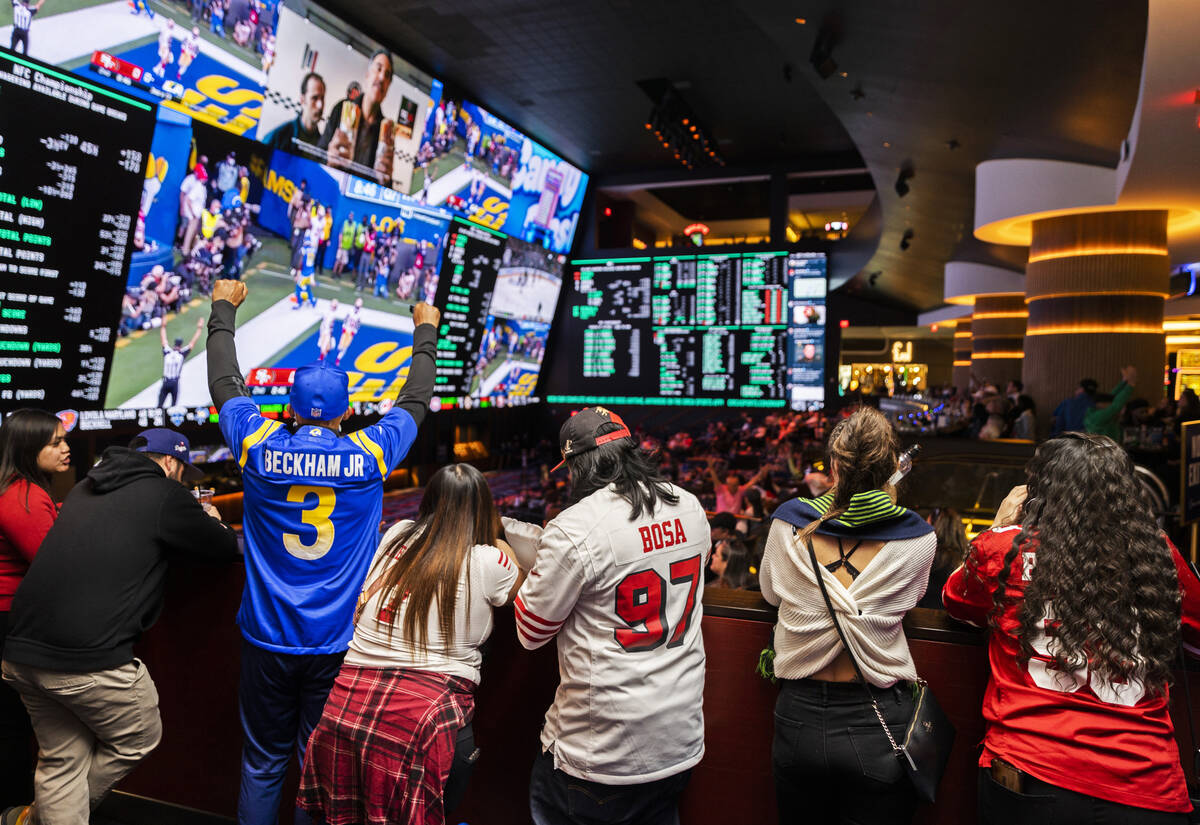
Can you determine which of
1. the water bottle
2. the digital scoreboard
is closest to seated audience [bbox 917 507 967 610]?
the water bottle

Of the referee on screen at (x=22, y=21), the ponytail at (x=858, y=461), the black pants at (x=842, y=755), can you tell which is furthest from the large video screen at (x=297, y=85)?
the black pants at (x=842, y=755)

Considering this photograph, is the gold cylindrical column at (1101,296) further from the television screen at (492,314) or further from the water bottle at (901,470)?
the water bottle at (901,470)

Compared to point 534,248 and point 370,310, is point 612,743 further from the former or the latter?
point 534,248

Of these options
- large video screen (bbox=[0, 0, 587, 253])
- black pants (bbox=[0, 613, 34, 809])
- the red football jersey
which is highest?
large video screen (bbox=[0, 0, 587, 253])

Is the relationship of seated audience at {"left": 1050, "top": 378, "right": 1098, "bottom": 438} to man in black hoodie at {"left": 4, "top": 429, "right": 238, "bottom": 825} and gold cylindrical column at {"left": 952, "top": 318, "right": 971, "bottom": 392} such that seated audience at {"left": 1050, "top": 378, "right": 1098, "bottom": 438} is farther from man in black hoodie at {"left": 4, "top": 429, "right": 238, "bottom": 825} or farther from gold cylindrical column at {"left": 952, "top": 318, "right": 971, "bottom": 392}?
gold cylindrical column at {"left": 952, "top": 318, "right": 971, "bottom": 392}

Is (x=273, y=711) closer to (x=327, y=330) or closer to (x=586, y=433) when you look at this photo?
(x=586, y=433)

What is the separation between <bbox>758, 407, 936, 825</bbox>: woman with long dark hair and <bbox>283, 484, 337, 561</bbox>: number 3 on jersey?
3.63 feet

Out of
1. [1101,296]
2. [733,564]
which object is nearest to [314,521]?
[733,564]

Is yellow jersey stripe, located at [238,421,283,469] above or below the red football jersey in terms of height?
above

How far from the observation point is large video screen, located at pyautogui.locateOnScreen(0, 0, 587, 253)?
180 inches

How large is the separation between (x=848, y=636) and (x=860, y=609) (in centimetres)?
6

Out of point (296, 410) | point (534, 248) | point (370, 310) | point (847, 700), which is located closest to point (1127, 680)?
point (847, 700)

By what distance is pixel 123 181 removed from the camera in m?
4.86

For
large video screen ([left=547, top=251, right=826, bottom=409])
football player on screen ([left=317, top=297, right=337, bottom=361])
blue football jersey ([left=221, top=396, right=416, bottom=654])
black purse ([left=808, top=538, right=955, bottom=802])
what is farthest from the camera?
large video screen ([left=547, top=251, right=826, bottom=409])
